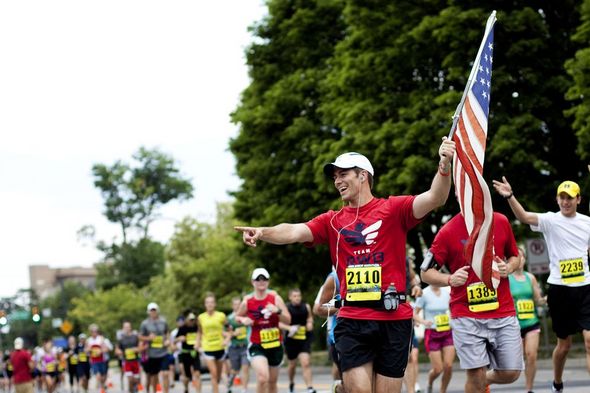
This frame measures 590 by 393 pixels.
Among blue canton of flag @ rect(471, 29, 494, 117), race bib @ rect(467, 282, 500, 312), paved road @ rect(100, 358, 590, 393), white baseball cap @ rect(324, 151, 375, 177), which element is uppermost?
blue canton of flag @ rect(471, 29, 494, 117)

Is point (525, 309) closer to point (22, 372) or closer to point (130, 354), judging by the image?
point (130, 354)

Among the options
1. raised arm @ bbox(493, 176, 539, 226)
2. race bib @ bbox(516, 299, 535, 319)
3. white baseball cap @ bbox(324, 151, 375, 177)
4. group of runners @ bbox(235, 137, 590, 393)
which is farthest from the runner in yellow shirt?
white baseball cap @ bbox(324, 151, 375, 177)

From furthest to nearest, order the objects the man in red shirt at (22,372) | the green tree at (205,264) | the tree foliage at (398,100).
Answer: the green tree at (205,264), the tree foliage at (398,100), the man in red shirt at (22,372)

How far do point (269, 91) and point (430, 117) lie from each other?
11.4m

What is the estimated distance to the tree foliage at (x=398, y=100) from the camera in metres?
29.9

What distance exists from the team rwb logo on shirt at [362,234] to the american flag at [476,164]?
0.77m

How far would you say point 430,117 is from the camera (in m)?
31.3

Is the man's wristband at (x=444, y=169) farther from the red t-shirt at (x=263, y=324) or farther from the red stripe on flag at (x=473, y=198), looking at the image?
the red t-shirt at (x=263, y=324)

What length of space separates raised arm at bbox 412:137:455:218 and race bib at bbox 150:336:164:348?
1914cm

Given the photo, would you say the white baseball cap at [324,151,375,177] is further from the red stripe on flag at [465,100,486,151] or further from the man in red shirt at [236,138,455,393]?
the red stripe on flag at [465,100,486,151]

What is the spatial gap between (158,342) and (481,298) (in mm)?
17254

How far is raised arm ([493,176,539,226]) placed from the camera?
448 inches

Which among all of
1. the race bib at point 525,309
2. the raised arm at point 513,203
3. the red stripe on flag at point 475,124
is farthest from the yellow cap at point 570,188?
the red stripe on flag at point 475,124

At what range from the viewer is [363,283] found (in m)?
8.52
